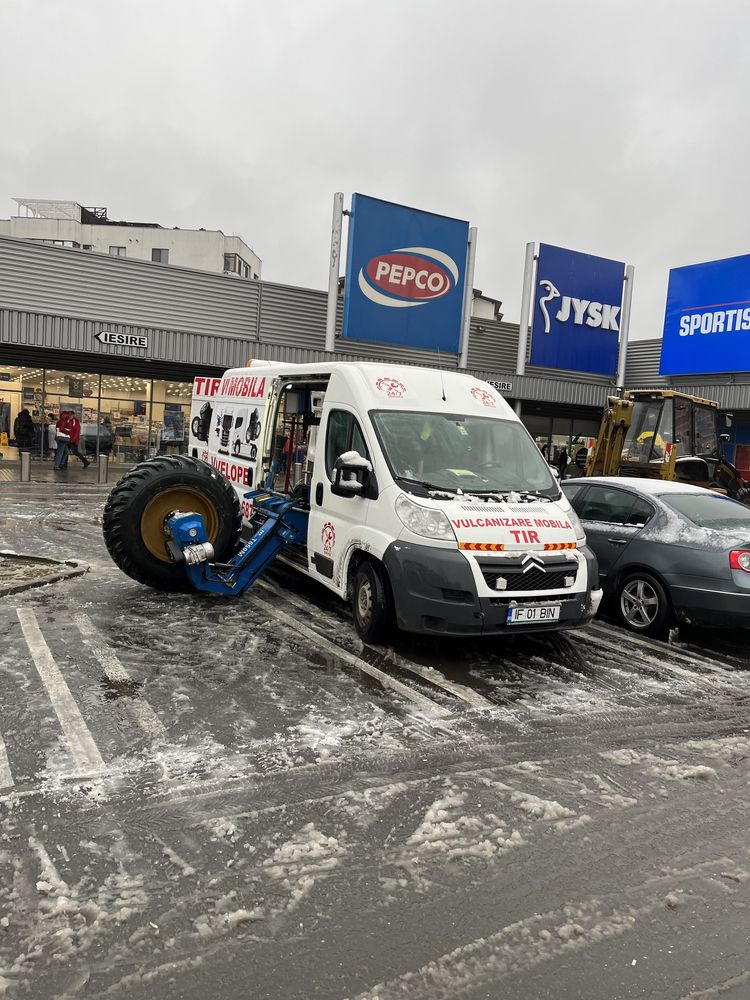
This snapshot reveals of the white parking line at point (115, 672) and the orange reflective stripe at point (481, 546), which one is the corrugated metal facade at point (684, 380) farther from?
the white parking line at point (115, 672)

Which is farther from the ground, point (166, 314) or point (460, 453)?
point (166, 314)

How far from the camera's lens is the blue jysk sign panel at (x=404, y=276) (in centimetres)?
2247

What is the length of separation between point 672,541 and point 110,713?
16.9 feet

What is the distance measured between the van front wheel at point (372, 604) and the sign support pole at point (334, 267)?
55.5 ft

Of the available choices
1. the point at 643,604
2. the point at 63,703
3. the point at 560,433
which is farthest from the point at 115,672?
the point at 560,433

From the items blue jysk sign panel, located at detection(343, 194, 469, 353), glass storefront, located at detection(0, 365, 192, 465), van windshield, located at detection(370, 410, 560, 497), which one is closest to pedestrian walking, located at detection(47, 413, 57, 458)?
glass storefront, located at detection(0, 365, 192, 465)

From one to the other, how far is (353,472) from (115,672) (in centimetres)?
247

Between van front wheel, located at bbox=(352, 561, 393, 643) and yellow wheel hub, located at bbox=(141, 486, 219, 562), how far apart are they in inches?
81.6

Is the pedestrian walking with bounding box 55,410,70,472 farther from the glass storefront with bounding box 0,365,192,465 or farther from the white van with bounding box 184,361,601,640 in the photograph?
the white van with bounding box 184,361,601,640

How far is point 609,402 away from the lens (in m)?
14.2

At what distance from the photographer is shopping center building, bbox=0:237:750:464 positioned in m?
19.4

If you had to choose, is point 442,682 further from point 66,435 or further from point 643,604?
point 66,435

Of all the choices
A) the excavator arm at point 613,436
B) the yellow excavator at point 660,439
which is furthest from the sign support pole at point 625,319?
the excavator arm at point 613,436

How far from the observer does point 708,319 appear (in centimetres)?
2762
